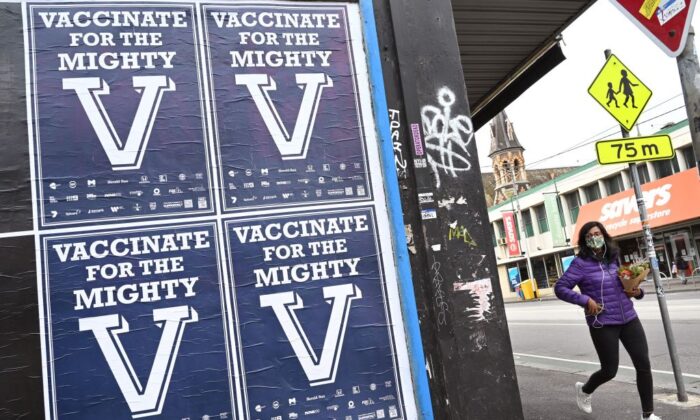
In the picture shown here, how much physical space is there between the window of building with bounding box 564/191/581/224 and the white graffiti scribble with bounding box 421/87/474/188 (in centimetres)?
3664

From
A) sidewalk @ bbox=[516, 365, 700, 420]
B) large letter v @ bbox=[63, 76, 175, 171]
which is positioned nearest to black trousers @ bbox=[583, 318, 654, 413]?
sidewalk @ bbox=[516, 365, 700, 420]

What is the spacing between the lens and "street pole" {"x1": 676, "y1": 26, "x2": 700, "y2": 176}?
12.0 feet

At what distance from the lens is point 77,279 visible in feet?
8.73

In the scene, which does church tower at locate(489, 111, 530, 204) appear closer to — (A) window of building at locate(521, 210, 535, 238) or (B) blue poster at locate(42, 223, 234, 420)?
(A) window of building at locate(521, 210, 535, 238)

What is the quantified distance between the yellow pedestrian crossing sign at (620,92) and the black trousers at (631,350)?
2423 mm

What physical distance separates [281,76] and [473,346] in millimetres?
1880

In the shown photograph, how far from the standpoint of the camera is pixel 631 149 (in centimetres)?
615

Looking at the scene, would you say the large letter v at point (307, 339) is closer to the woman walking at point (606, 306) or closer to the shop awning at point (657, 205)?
the woman walking at point (606, 306)

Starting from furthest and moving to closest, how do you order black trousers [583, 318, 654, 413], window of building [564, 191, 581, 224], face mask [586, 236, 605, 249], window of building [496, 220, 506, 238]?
window of building [496, 220, 506, 238], window of building [564, 191, 581, 224], face mask [586, 236, 605, 249], black trousers [583, 318, 654, 413]

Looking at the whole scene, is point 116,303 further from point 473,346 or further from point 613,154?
point 613,154

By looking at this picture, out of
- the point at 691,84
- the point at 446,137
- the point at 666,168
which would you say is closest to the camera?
the point at 446,137

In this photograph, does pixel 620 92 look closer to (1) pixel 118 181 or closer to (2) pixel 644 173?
(1) pixel 118 181

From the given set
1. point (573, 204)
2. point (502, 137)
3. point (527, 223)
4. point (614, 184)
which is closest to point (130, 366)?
point (614, 184)

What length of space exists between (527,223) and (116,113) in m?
45.0
